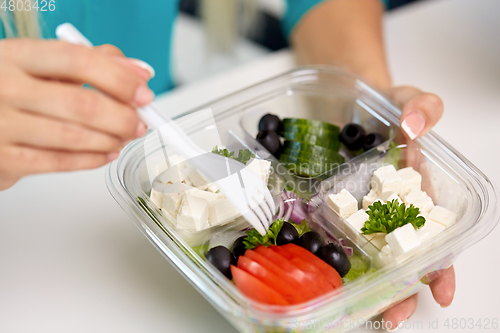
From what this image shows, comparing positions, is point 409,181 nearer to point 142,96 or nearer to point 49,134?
point 142,96

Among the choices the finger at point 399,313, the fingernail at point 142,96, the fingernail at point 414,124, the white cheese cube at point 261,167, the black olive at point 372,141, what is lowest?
the finger at point 399,313

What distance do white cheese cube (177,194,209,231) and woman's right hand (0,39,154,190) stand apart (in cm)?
28

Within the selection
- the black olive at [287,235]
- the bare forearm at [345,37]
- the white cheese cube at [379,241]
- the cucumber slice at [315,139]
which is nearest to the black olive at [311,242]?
the black olive at [287,235]

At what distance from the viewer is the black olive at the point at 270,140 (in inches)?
49.8

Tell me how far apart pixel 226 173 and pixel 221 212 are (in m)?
0.09

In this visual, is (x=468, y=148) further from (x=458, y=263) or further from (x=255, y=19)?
(x=255, y=19)

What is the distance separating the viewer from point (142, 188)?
1154 mm

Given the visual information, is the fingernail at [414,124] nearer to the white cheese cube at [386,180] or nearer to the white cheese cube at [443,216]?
the white cheese cube at [386,180]

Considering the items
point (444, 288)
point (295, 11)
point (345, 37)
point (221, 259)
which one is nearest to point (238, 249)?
point (221, 259)

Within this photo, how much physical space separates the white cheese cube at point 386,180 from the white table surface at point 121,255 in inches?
11.1

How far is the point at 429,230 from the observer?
38.9 inches

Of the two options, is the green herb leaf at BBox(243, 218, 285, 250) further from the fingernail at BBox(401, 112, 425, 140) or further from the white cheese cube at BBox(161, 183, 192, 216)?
the fingernail at BBox(401, 112, 425, 140)

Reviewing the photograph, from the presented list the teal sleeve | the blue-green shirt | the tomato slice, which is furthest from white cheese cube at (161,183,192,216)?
the teal sleeve

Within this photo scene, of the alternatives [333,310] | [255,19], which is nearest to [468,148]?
[333,310]
